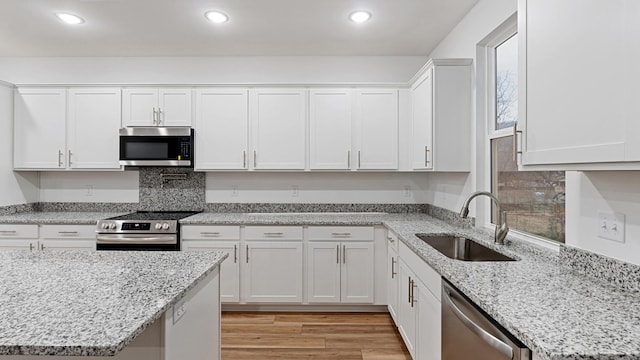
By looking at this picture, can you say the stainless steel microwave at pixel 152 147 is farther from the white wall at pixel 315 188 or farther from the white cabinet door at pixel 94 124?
the white wall at pixel 315 188

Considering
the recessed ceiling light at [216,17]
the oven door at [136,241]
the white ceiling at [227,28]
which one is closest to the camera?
the white ceiling at [227,28]

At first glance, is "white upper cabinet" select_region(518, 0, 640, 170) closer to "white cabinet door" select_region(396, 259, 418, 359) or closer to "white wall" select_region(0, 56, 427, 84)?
"white cabinet door" select_region(396, 259, 418, 359)

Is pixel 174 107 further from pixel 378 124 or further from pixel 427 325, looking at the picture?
pixel 427 325

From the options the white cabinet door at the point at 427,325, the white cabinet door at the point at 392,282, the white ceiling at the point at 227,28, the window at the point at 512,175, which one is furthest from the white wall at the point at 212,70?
the white cabinet door at the point at 427,325

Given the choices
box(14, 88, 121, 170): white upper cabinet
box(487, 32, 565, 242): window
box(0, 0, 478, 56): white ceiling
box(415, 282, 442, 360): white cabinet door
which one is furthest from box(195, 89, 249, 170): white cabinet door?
box(487, 32, 565, 242): window

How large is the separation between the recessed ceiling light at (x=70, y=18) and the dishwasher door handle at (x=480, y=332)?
11.4 ft

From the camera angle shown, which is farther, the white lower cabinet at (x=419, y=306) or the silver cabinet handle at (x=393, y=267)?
the silver cabinet handle at (x=393, y=267)

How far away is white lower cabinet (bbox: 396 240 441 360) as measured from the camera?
1.85 metres

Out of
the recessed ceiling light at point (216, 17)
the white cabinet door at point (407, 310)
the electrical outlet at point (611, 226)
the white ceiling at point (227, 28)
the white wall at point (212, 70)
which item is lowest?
the white cabinet door at point (407, 310)

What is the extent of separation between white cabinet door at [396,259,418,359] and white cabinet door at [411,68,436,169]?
0.93m

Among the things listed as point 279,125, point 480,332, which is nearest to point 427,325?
point 480,332

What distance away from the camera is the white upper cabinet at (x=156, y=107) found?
3.57 meters

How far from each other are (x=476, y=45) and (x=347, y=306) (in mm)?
2543

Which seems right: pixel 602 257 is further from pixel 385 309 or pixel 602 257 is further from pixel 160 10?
pixel 160 10
